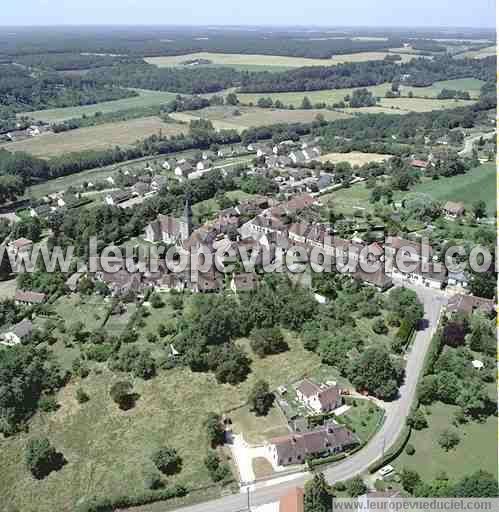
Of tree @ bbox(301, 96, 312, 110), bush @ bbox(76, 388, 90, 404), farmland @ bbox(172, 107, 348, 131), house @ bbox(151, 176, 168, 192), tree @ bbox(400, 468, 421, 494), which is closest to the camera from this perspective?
tree @ bbox(400, 468, 421, 494)

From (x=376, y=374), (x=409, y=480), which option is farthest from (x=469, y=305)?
(x=409, y=480)

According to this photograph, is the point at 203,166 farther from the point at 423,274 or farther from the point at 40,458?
the point at 40,458

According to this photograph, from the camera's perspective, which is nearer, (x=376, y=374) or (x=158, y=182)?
(x=376, y=374)

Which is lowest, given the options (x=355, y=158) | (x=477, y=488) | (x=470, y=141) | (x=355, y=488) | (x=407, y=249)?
(x=355, y=488)

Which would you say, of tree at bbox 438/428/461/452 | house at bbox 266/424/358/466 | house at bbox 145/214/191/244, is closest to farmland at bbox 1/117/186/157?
house at bbox 145/214/191/244

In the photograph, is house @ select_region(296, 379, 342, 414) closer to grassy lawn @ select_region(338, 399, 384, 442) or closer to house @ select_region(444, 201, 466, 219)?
grassy lawn @ select_region(338, 399, 384, 442)

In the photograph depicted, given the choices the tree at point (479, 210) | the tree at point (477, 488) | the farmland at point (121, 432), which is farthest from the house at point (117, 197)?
the tree at point (477, 488)

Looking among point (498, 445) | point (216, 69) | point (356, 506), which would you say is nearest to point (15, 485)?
point (356, 506)
